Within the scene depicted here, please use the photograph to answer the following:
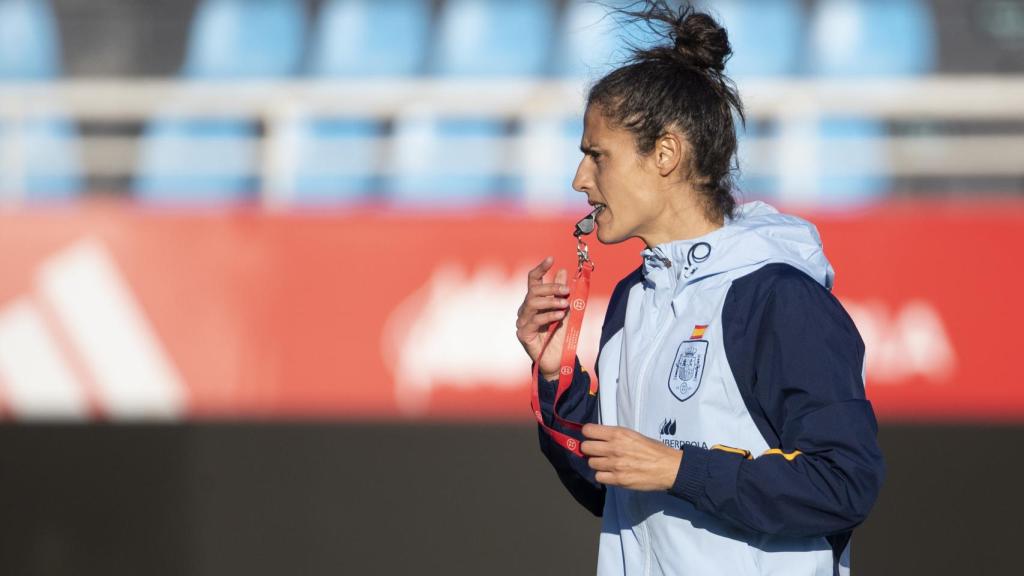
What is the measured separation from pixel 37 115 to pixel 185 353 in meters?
2.07

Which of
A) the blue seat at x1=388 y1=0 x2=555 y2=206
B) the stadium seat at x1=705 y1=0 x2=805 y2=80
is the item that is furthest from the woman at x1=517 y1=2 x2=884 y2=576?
the stadium seat at x1=705 y1=0 x2=805 y2=80

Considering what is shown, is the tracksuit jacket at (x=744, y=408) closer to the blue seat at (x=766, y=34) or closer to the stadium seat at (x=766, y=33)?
the blue seat at (x=766, y=34)

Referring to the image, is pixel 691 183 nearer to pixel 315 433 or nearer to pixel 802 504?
pixel 802 504

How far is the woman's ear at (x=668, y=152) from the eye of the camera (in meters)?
1.91

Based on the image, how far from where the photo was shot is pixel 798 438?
1.67 m

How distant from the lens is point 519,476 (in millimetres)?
4672

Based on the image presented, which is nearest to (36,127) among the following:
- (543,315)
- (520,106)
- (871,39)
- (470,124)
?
(470,124)

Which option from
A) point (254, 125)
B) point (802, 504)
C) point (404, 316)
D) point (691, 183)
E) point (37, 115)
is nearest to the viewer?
point (802, 504)

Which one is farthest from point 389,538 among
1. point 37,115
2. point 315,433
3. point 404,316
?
point 37,115

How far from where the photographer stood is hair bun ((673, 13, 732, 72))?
77.4 inches

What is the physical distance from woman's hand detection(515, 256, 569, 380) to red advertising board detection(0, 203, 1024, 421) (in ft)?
7.61

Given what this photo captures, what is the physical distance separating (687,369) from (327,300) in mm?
3036

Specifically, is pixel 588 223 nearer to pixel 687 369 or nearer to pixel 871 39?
pixel 687 369

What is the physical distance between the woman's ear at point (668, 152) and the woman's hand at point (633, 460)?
44cm
